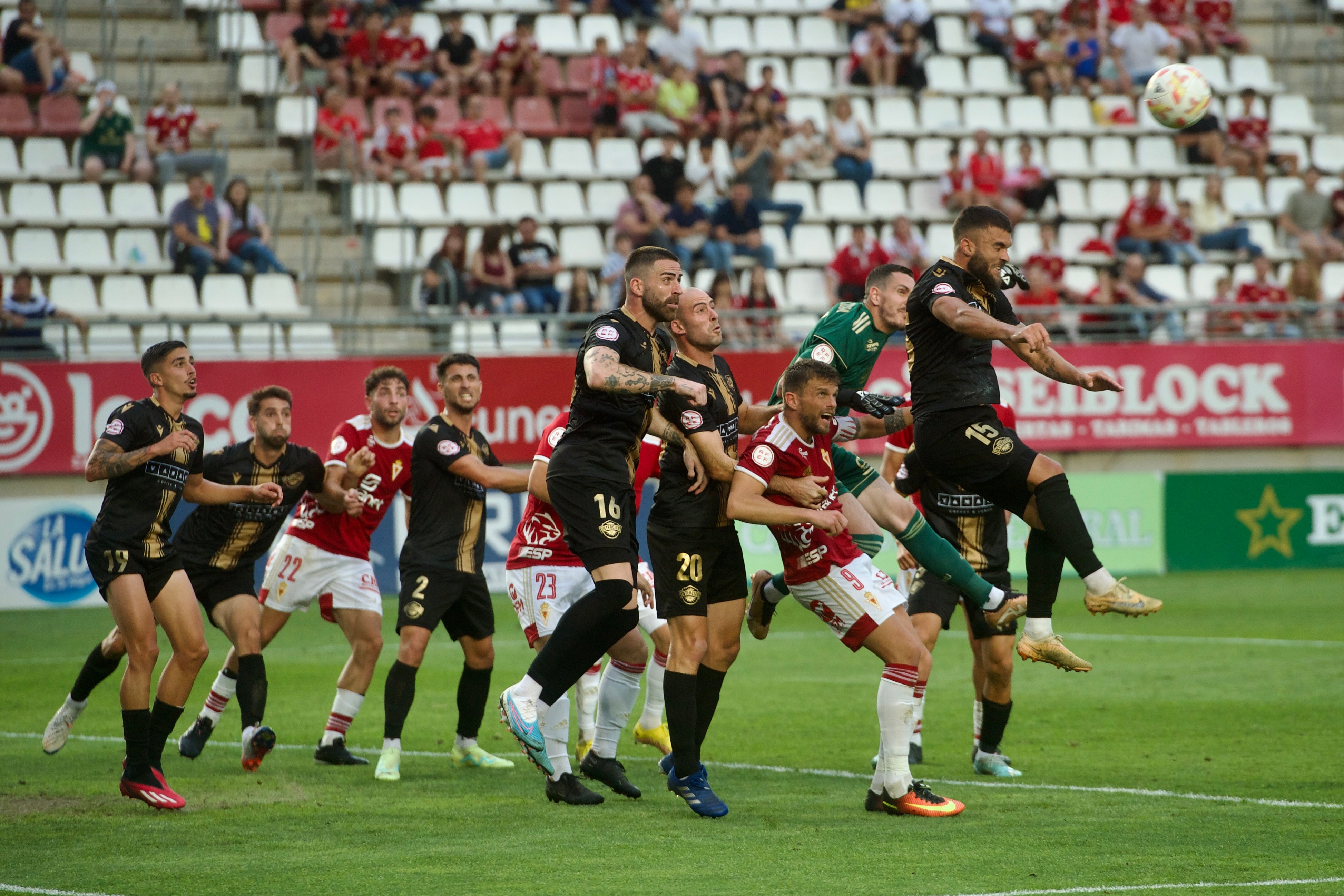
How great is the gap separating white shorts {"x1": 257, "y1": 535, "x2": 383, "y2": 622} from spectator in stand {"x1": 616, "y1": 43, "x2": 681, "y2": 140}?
14309 millimetres

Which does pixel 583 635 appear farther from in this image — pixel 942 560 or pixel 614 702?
pixel 942 560

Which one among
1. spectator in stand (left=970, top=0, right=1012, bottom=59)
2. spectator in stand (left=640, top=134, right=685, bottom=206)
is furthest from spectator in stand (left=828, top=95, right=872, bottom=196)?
spectator in stand (left=970, top=0, right=1012, bottom=59)

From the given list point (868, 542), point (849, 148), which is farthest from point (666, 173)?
point (868, 542)

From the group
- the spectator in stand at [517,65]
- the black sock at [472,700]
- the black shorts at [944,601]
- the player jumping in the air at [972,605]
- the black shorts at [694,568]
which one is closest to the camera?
the black shorts at [694,568]

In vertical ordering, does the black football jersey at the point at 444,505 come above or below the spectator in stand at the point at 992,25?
below

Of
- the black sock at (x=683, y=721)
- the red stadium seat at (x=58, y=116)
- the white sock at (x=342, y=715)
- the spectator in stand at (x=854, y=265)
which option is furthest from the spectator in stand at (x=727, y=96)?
the black sock at (x=683, y=721)

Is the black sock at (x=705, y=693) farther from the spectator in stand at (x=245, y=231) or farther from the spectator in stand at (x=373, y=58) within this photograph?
the spectator in stand at (x=373, y=58)

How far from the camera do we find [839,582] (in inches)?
291

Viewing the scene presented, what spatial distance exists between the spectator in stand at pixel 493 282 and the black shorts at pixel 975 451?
483 inches

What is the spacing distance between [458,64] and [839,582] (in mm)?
16807

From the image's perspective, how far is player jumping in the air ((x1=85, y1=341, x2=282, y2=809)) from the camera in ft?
25.3

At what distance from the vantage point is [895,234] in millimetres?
21281

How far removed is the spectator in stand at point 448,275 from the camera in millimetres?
19266

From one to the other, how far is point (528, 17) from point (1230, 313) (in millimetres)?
11299
